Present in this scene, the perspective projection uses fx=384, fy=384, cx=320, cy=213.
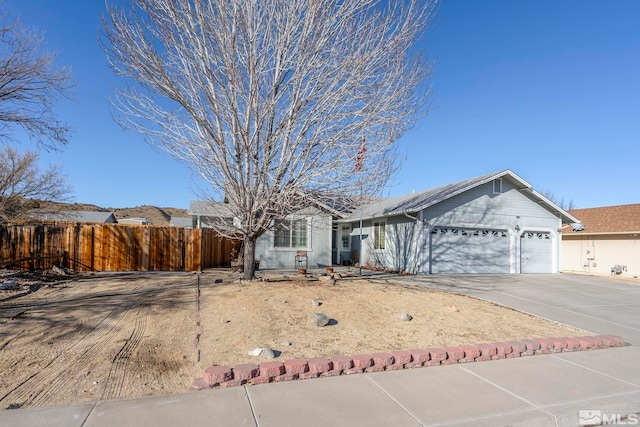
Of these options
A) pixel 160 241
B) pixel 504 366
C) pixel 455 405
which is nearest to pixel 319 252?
pixel 160 241

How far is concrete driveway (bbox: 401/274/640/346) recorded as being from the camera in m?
8.02

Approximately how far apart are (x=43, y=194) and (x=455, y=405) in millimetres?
29441

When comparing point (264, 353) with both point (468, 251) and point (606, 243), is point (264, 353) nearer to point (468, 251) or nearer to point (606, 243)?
point (468, 251)

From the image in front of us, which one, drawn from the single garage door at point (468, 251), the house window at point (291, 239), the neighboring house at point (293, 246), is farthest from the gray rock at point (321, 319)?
the house window at point (291, 239)

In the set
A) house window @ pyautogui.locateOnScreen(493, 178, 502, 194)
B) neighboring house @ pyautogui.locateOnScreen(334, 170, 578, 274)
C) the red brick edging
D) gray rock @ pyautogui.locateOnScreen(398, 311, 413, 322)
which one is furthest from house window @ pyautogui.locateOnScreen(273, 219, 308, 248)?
the red brick edging

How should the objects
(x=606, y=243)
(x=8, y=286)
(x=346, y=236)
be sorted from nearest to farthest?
(x=8, y=286)
(x=606, y=243)
(x=346, y=236)

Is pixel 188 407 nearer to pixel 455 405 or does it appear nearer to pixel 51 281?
pixel 455 405

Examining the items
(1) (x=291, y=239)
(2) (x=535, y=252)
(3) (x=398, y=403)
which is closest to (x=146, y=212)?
(1) (x=291, y=239)

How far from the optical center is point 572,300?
10656 millimetres

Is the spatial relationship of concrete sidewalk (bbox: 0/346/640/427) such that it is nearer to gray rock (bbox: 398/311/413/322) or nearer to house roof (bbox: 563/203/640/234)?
gray rock (bbox: 398/311/413/322)

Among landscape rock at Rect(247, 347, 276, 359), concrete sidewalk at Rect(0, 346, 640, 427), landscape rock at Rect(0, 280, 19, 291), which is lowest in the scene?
concrete sidewalk at Rect(0, 346, 640, 427)

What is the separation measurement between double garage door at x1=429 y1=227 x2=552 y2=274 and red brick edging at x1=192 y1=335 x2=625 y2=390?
32.8ft

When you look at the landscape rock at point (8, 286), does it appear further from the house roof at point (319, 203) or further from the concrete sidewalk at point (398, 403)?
the concrete sidewalk at point (398, 403)

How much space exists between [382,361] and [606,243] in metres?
23.6
